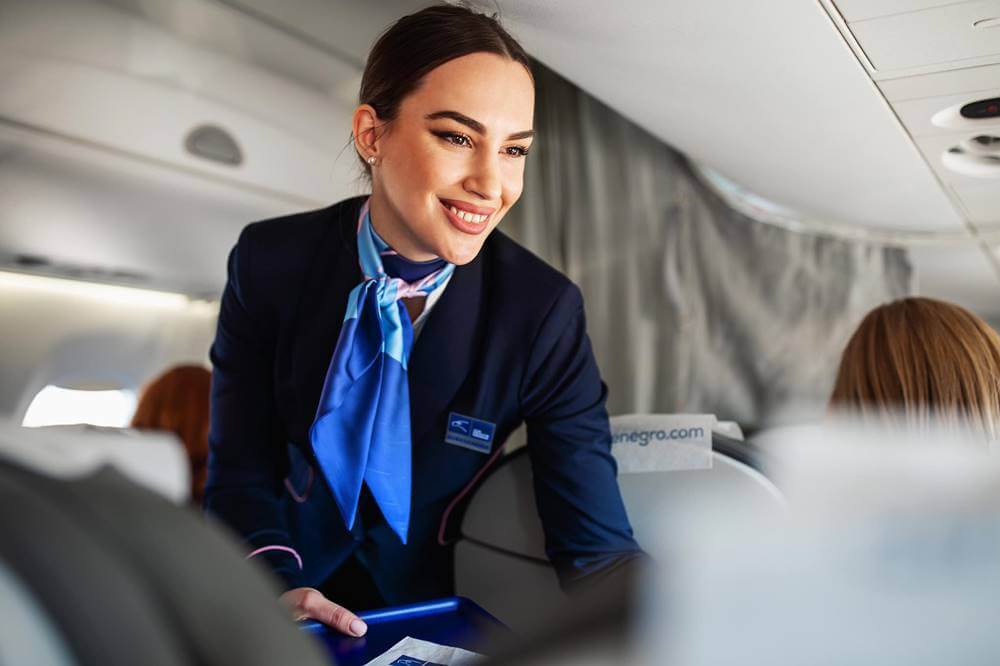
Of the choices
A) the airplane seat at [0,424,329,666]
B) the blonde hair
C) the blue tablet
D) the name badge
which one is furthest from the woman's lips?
the blonde hair

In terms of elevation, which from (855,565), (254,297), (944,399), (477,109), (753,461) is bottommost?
(855,565)

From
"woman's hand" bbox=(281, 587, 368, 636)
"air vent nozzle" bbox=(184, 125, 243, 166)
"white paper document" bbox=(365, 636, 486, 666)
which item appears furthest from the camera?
"air vent nozzle" bbox=(184, 125, 243, 166)

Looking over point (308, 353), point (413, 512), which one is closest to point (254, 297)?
point (308, 353)

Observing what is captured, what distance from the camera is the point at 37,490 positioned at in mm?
525

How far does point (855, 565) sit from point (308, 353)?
1.33m

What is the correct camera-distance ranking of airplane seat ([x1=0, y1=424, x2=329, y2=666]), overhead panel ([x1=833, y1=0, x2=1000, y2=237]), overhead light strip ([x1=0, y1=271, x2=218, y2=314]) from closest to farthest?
1. airplane seat ([x1=0, y1=424, x2=329, y2=666])
2. overhead panel ([x1=833, y1=0, x2=1000, y2=237])
3. overhead light strip ([x1=0, y1=271, x2=218, y2=314])

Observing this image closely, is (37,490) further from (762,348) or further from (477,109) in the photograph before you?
(762,348)

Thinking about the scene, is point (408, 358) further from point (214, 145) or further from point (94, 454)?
point (214, 145)

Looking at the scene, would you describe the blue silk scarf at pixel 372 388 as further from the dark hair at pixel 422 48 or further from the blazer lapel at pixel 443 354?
the dark hair at pixel 422 48

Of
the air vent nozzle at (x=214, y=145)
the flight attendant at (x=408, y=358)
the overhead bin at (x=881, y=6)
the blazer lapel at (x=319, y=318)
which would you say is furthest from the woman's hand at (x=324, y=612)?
the air vent nozzle at (x=214, y=145)

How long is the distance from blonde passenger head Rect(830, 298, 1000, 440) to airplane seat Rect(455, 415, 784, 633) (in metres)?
0.27

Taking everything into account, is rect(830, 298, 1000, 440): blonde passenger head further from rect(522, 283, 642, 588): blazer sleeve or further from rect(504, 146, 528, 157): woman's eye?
rect(504, 146, 528, 157): woman's eye

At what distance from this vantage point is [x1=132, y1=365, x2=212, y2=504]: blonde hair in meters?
2.68

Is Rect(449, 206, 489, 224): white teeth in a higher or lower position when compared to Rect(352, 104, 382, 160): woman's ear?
lower
